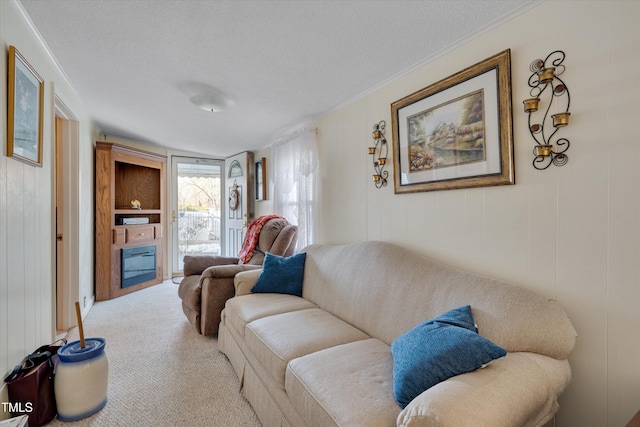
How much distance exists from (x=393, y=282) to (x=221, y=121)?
105 inches

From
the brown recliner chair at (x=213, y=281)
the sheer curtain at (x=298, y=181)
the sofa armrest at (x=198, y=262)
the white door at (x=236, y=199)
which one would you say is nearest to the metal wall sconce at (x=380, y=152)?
the sheer curtain at (x=298, y=181)

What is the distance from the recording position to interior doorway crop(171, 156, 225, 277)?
5.15 m

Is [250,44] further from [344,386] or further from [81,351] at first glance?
[81,351]

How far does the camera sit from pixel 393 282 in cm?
179

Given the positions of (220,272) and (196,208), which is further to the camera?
(196,208)

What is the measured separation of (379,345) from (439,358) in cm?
59

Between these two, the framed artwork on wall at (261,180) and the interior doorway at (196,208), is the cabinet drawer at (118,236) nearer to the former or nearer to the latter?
the interior doorway at (196,208)

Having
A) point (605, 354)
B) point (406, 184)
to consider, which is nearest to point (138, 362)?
point (406, 184)

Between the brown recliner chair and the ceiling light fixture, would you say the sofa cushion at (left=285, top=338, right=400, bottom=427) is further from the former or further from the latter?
the ceiling light fixture

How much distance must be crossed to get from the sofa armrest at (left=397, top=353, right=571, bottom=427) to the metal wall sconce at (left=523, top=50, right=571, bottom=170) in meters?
0.88

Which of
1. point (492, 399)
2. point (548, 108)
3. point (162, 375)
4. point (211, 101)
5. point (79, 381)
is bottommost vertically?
point (162, 375)

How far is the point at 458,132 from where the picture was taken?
1.74 metres

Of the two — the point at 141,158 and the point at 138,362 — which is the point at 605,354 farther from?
the point at 141,158

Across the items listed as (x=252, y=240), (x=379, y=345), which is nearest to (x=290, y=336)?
(x=379, y=345)
